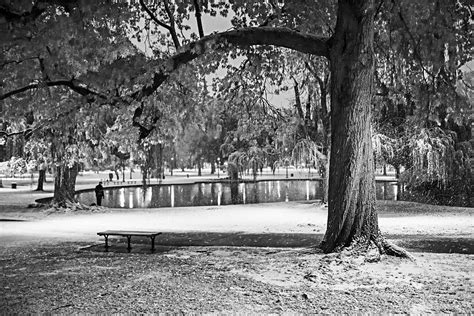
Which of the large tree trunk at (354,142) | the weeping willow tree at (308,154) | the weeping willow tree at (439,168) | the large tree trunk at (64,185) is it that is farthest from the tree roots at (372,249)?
the large tree trunk at (64,185)

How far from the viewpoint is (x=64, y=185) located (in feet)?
79.7

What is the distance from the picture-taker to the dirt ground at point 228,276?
596 centimetres

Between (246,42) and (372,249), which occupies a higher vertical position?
(246,42)

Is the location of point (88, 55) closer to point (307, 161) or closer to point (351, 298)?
point (351, 298)

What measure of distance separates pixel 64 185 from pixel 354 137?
19.1m

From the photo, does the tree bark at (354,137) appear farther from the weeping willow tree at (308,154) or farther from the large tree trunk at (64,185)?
the large tree trunk at (64,185)

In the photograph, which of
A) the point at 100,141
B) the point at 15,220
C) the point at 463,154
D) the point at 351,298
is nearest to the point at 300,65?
the point at 463,154

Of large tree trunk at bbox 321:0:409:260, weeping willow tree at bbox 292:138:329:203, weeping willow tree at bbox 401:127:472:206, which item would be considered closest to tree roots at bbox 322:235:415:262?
large tree trunk at bbox 321:0:409:260

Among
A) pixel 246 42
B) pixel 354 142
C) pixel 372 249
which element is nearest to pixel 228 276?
pixel 372 249

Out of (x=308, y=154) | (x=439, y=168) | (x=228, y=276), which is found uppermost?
(x=308, y=154)

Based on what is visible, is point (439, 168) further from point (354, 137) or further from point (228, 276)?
point (228, 276)

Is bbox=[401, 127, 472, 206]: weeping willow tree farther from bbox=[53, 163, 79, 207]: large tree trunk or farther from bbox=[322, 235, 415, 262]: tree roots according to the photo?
bbox=[53, 163, 79, 207]: large tree trunk

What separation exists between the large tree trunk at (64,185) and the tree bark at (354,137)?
1790 centimetres

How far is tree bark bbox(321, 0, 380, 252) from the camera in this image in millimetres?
9188
